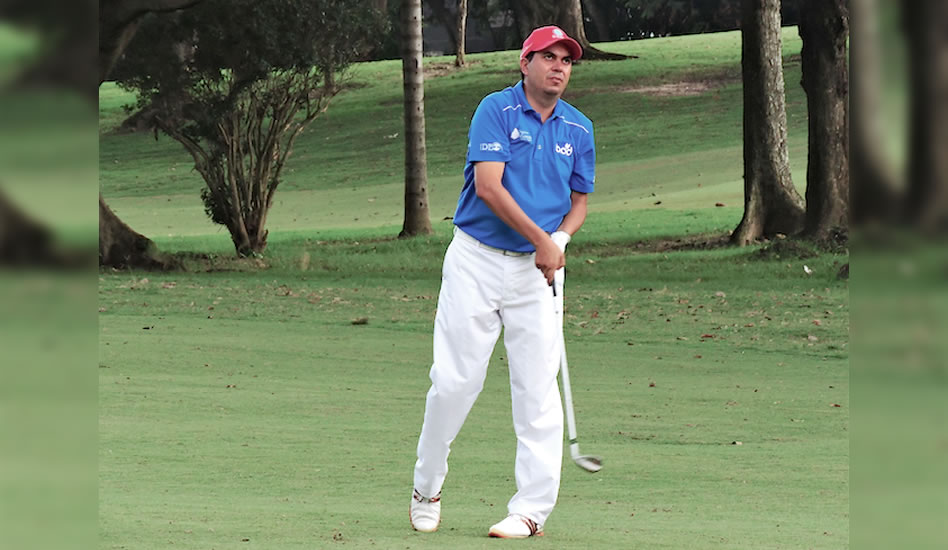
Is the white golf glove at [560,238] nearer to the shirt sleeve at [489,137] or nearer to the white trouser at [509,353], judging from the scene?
the white trouser at [509,353]

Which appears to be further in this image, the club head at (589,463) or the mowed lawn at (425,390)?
the mowed lawn at (425,390)

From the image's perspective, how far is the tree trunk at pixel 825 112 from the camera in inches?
875

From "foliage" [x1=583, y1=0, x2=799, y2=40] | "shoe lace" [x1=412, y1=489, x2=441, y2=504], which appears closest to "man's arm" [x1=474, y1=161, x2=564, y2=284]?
"shoe lace" [x1=412, y1=489, x2=441, y2=504]

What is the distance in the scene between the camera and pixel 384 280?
20.8 metres

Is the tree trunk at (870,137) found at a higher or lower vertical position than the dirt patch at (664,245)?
higher

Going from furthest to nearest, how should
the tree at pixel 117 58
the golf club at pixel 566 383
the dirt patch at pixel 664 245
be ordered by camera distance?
1. the dirt patch at pixel 664 245
2. the tree at pixel 117 58
3. the golf club at pixel 566 383

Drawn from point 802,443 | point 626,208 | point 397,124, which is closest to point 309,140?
point 397,124

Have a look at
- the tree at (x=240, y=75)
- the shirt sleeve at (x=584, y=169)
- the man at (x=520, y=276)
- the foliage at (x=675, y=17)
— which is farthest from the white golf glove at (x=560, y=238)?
the foliage at (x=675, y=17)

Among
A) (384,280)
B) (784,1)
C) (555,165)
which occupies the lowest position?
(384,280)

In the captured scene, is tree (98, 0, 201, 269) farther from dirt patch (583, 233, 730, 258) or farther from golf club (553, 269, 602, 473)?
golf club (553, 269, 602, 473)

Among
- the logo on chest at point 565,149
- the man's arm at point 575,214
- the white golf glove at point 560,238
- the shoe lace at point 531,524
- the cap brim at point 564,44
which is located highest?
the cap brim at point 564,44

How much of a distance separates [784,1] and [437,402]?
2097 inches

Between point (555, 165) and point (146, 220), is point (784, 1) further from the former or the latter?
point (555, 165)

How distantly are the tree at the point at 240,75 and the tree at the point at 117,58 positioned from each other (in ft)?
4.15
